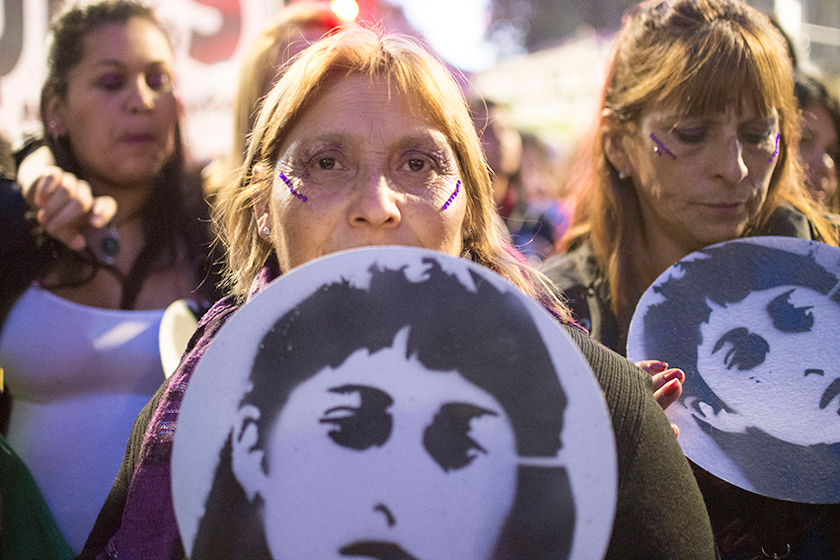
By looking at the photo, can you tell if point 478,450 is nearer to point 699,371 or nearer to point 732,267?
point 699,371

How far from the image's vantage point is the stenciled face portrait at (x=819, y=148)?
282cm

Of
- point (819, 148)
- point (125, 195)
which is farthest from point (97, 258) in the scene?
point (819, 148)

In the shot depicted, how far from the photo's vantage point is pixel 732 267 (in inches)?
62.4

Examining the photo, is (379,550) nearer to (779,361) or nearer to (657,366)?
(657,366)

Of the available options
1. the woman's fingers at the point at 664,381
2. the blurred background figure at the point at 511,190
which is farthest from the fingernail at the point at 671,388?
the blurred background figure at the point at 511,190

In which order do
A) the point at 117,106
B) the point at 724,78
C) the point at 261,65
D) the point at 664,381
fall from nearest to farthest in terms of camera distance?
the point at 664,381
the point at 724,78
the point at 117,106
the point at 261,65

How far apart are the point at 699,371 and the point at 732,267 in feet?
0.98

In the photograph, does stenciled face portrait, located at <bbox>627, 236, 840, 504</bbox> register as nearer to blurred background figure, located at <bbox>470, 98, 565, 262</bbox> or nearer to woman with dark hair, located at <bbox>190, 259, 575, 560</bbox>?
woman with dark hair, located at <bbox>190, 259, 575, 560</bbox>

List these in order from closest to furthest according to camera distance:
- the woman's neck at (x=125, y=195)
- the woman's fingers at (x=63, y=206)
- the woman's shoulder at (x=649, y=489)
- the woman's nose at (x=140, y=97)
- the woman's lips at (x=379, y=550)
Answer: the woman's lips at (x=379, y=550)
the woman's shoulder at (x=649, y=489)
the woman's fingers at (x=63, y=206)
the woman's nose at (x=140, y=97)
the woman's neck at (x=125, y=195)

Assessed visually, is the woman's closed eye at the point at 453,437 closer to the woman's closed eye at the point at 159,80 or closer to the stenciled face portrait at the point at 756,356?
the stenciled face portrait at the point at 756,356

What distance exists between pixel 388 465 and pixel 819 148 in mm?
2830

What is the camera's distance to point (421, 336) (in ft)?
3.20

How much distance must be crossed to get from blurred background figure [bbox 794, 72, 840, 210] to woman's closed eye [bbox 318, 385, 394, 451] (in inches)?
101

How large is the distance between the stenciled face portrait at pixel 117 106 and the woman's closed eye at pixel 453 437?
178 centimetres
